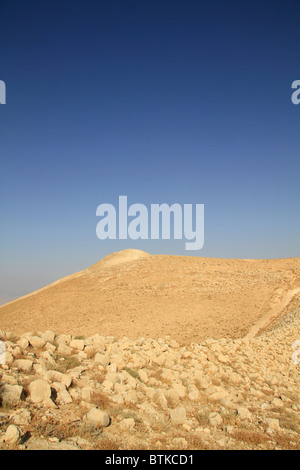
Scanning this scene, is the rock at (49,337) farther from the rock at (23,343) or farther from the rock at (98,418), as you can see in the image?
the rock at (98,418)

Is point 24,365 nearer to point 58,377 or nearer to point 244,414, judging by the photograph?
point 58,377

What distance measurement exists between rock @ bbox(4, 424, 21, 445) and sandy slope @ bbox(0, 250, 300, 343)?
12.6 meters

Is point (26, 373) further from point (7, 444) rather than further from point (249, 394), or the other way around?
point (249, 394)

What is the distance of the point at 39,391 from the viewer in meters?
4.69

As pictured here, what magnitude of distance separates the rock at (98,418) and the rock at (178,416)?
4.21 ft

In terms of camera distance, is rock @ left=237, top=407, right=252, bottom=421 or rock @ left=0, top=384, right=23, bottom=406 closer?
rock @ left=0, top=384, right=23, bottom=406

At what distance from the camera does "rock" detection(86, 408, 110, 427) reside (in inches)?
173

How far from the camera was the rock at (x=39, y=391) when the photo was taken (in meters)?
4.59

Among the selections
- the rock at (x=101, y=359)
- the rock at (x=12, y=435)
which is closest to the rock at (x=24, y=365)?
the rock at (x=101, y=359)

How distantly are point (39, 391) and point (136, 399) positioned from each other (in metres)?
1.89

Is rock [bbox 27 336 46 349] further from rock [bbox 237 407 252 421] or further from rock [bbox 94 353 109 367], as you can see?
rock [bbox 237 407 252 421]

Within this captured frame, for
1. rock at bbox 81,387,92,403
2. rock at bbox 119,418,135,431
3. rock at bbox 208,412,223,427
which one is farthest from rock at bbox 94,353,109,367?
rock at bbox 208,412,223,427

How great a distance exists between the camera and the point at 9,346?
20.8 feet
